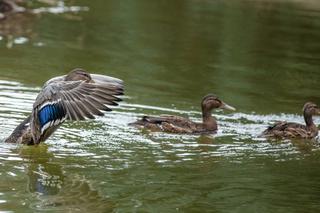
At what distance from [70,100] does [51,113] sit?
11.9 inches

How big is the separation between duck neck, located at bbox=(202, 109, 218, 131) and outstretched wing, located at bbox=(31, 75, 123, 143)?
268 cm

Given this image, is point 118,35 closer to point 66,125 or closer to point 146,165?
point 66,125

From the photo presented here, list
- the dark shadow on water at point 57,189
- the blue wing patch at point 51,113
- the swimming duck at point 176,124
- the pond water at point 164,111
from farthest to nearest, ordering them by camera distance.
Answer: the swimming duck at point 176,124 → the blue wing patch at point 51,113 → the pond water at point 164,111 → the dark shadow on water at point 57,189

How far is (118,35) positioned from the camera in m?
25.9

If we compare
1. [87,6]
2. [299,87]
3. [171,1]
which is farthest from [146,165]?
[171,1]

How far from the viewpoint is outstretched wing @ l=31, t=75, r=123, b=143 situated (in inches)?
437

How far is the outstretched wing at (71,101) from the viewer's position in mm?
11109

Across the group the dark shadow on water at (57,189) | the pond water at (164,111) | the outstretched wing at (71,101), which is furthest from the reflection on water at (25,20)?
the dark shadow on water at (57,189)

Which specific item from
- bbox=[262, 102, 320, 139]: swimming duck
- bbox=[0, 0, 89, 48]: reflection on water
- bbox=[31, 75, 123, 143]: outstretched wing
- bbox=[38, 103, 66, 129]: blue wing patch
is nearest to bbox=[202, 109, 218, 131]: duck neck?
bbox=[262, 102, 320, 139]: swimming duck

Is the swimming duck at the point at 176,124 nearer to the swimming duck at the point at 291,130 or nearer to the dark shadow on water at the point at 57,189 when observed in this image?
the swimming duck at the point at 291,130

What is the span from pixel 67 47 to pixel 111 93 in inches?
472

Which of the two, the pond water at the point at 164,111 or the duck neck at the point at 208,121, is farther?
the duck neck at the point at 208,121

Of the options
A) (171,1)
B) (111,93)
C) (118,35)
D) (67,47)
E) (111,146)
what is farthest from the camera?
(171,1)

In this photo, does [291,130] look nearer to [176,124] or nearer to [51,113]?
[176,124]
